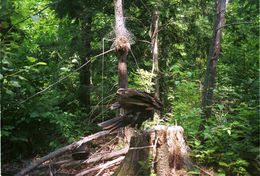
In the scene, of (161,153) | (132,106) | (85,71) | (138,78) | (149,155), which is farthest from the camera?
(85,71)

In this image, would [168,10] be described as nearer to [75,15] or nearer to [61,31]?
[75,15]

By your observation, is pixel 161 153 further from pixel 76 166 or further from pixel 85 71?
pixel 85 71

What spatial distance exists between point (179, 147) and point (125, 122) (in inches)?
51.1

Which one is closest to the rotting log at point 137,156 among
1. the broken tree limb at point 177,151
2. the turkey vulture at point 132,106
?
the broken tree limb at point 177,151

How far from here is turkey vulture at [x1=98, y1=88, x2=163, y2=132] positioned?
2256 millimetres

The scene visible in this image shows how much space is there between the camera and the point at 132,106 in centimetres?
234

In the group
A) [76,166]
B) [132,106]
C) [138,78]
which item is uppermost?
[138,78]

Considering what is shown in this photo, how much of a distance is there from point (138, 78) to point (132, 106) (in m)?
2.45

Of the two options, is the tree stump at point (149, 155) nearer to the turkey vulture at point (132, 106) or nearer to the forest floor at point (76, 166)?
the turkey vulture at point (132, 106)

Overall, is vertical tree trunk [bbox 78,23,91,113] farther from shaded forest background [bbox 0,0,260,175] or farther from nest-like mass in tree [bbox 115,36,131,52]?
nest-like mass in tree [bbox 115,36,131,52]

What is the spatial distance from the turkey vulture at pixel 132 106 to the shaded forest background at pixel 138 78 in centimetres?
32

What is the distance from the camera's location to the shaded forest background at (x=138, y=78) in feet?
9.18

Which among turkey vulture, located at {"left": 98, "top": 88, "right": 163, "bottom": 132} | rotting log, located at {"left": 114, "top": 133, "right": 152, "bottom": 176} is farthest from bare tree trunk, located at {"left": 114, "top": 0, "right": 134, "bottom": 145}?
turkey vulture, located at {"left": 98, "top": 88, "right": 163, "bottom": 132}

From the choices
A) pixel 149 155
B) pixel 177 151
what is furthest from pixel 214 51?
pixel 149 155
